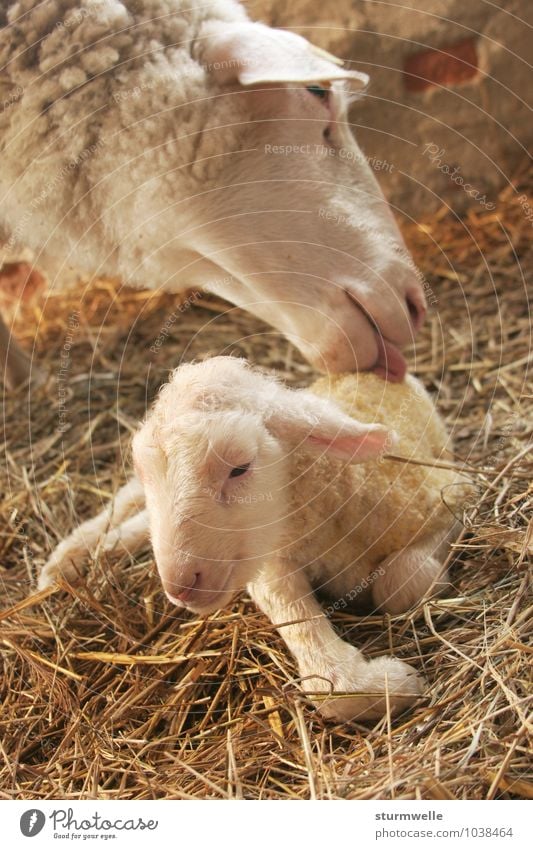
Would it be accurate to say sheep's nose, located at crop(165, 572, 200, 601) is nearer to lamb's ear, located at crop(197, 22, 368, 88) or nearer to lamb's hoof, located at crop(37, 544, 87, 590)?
lamb's hoof, located at crop(37, 544, 87, 590)

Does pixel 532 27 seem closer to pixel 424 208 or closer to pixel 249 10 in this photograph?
pixel 424 208

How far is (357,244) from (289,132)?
0.23 meters

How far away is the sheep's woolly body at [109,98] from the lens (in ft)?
4.83

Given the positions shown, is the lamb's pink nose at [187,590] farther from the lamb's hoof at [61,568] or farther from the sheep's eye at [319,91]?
the sheep's eye at [319,91]

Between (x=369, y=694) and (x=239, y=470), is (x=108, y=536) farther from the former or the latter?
(x=369, y=694)

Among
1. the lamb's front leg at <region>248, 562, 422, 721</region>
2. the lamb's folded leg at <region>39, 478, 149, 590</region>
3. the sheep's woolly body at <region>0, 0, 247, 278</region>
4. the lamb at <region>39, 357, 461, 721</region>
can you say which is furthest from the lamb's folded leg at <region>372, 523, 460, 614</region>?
the sheep's woolly body at <region>0, 0, 247, 278</region>

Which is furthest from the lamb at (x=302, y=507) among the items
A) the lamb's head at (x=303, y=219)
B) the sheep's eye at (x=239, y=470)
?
the lamb's head at (x=303, y=219)

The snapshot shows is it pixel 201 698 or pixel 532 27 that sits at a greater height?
pixel 532 27

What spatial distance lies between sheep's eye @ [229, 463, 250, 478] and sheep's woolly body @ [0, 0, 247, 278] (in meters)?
0.54

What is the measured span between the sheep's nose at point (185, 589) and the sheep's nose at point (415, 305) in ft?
2.15

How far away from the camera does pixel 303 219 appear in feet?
5.05

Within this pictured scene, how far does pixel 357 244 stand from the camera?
1.56 metres

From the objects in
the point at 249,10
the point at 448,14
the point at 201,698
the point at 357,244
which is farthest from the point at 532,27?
the point at 201,698

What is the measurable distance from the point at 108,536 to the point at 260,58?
2.91 ft
